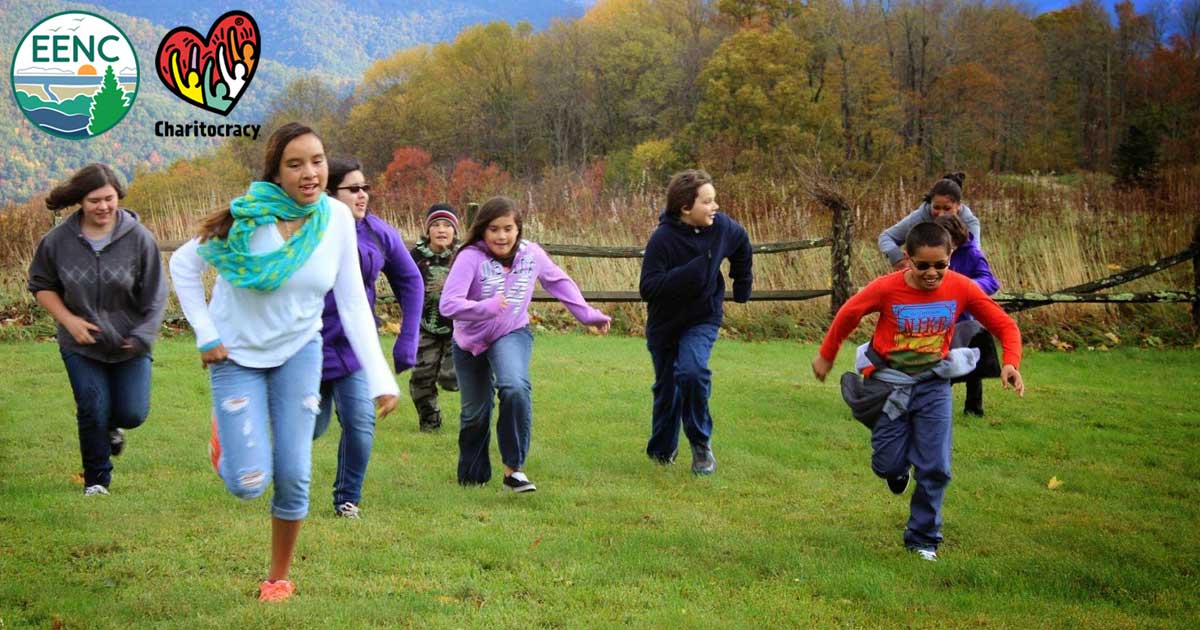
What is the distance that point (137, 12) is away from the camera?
263 ft

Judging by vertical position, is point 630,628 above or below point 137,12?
below

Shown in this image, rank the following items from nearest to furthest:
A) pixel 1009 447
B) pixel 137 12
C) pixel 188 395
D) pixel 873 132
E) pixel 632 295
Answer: pixel 1009 447 → pixel 188 395 → pixel 632 295 → pixel 873 132 → pixel 137 12

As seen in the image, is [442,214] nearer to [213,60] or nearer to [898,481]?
[898,481]

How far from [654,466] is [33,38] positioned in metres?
16.2

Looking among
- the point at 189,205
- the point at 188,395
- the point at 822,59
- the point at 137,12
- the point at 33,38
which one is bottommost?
the point at 188,395

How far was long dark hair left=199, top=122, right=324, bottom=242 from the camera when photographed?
4406 millimetres

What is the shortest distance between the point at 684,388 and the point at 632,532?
5.54ft

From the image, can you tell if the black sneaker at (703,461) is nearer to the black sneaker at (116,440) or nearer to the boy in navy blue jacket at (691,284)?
the boy in navy blue jacket at (691,284)

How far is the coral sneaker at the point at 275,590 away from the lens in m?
4.60

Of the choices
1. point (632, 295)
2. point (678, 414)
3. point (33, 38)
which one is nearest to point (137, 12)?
point (33, 38)

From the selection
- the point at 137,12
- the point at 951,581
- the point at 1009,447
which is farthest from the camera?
the point at 137,12

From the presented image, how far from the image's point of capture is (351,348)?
17.7 feet

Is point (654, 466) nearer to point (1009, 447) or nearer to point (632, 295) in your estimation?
point (1009, 447)

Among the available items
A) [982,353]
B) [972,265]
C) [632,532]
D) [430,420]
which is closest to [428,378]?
[430,420]
